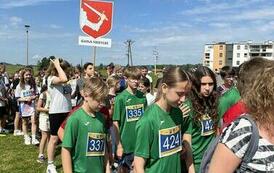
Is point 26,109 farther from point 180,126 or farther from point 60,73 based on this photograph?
point 180,126

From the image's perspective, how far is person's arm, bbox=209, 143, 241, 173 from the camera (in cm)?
215

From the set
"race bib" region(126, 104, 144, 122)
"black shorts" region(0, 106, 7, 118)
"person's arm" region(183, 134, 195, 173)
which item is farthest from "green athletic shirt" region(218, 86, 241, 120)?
"black shorts" region(0, 106, 7, 118)

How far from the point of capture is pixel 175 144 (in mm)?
3910

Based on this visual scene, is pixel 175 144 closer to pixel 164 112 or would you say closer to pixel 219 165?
pixel 164 112

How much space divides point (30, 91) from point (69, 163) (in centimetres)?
852

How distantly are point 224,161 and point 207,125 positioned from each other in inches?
103

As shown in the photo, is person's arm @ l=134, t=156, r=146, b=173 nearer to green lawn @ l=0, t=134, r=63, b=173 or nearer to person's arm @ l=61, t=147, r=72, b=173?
person's arm @ l=61, t=147, r=72, b=173

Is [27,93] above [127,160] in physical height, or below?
above

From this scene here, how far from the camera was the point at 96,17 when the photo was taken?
27.7 ft

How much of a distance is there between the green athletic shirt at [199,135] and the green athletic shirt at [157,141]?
0.77 metres

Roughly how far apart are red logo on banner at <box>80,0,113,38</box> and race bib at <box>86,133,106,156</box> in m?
4.41

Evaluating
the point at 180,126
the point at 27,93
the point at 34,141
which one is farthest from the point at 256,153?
the point at 27,93

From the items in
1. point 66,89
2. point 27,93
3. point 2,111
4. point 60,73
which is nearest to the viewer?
point 60,73

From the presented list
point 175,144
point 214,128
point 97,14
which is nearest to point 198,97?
point 214,128
